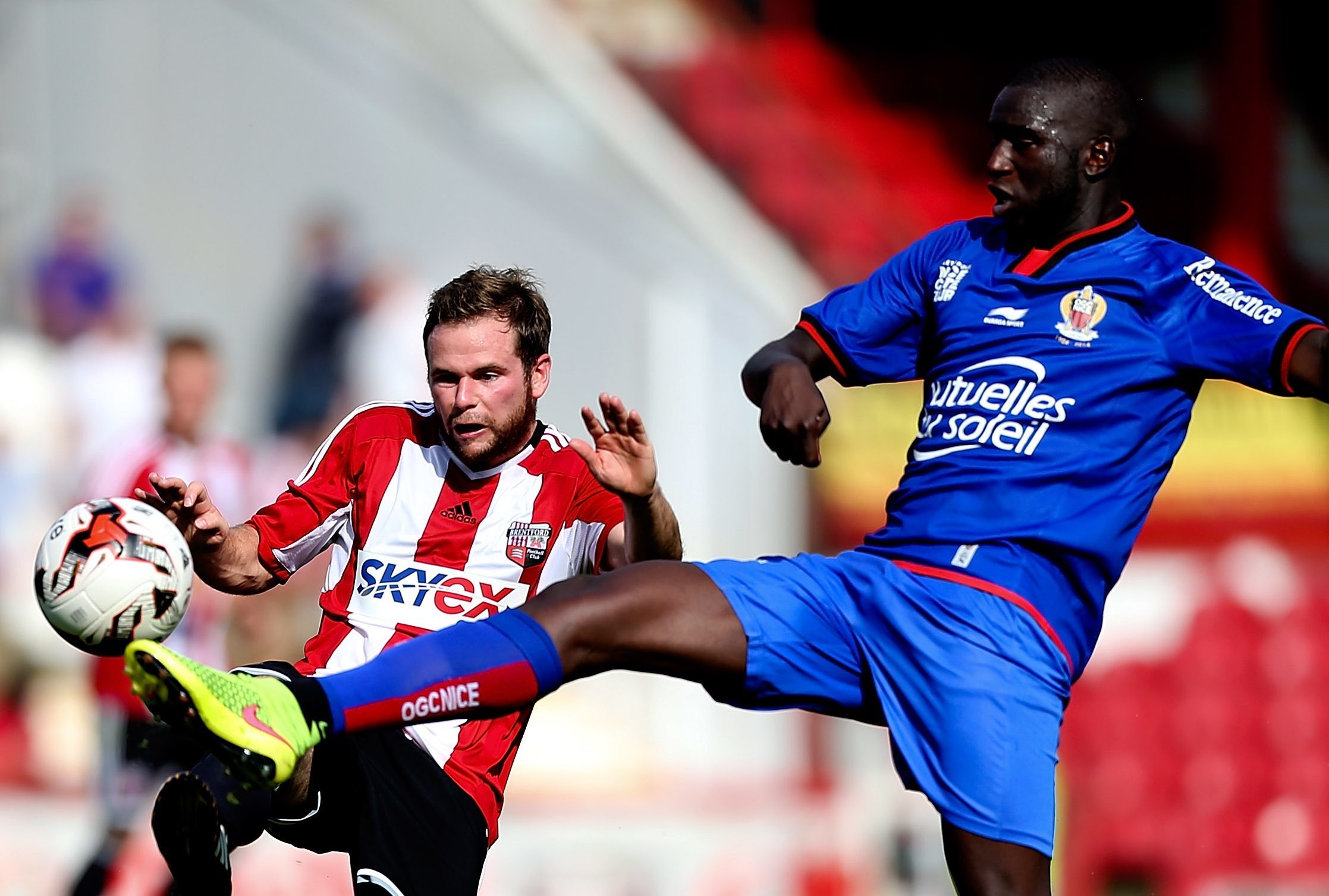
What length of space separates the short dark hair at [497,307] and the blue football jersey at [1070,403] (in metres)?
1.03

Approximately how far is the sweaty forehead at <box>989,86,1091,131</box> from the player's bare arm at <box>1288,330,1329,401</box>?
758 millimetres

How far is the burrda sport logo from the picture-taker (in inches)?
163

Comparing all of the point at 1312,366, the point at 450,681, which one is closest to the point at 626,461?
the point at 450,681

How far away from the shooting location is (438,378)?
4.42m

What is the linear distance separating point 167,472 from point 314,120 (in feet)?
20.4

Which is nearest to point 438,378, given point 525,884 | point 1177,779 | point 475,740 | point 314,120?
point 475,740

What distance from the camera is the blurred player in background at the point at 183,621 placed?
744 cm

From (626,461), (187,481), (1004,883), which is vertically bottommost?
(1004,883)

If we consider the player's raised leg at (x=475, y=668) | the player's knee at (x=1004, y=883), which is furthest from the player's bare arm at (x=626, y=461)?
the player's knee at (x=1004, y=883)

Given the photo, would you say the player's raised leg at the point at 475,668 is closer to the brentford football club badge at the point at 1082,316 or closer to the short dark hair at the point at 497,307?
the short dark hair at the point at 497,307

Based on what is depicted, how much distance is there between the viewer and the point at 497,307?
4.44 meters

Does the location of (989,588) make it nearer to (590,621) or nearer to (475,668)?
(590,621)

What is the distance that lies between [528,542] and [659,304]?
282 inches

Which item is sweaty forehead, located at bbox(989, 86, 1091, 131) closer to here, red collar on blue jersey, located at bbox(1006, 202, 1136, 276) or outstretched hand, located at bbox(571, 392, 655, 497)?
red collar on blue jersey, located at bbox(1006, 202, 1136, 276)
